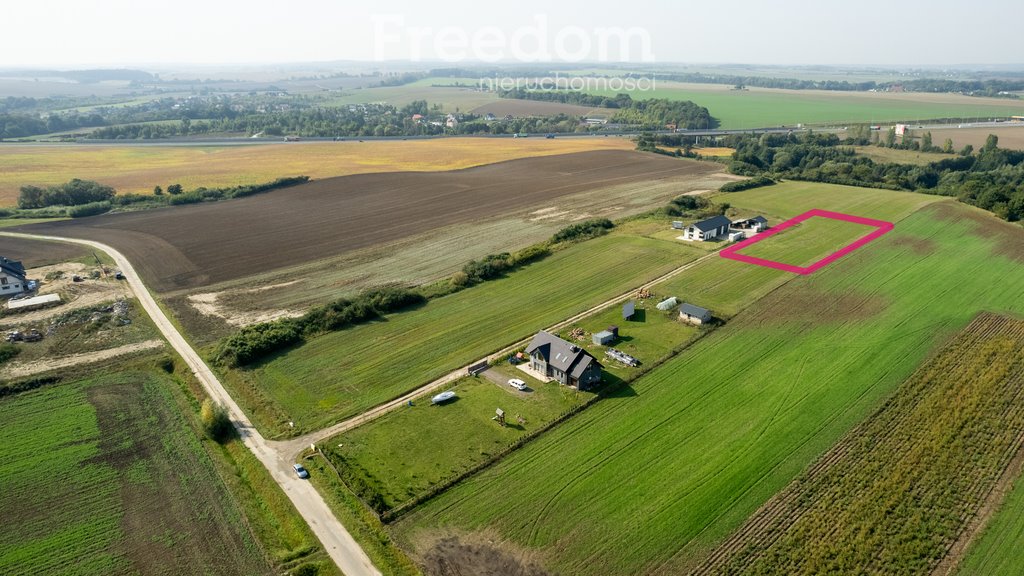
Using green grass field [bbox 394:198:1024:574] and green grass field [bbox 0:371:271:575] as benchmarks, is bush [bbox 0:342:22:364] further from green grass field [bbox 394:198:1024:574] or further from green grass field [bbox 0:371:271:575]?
green grass field [bbox 394:198:1024:574]

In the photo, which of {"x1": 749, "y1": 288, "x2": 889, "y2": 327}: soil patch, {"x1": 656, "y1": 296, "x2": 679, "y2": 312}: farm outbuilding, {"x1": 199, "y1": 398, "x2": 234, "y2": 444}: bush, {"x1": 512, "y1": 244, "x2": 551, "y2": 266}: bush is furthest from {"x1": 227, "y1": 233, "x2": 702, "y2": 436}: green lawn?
{"x1": 749, "y1": 288, "x2": 889, "y2": 327}: soil patch

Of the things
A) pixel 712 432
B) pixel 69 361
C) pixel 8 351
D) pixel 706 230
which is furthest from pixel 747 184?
pixel 8 351

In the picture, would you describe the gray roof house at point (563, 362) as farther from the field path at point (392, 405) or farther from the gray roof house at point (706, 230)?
the gray roof house at point (706, 230)

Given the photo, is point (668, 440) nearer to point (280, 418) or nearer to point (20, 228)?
point (280, 418)

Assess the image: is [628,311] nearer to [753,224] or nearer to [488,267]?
[488,267]

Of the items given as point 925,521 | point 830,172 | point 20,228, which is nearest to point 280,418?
point 925,521
